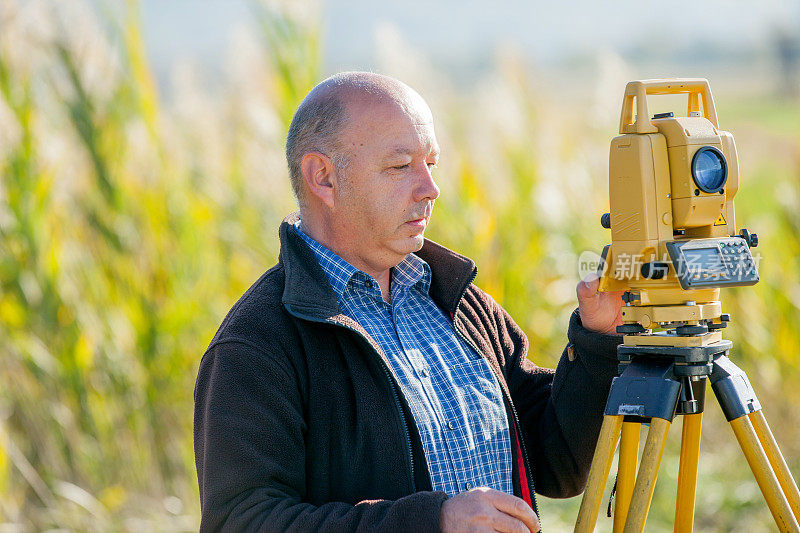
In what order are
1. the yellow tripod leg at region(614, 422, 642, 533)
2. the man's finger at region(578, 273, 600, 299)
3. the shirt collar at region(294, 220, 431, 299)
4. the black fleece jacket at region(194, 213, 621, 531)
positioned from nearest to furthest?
the black fleece jacket at region(194, 213, 621, 531), the yellow tripod leg at region(614, 422, 642, 533), the man's finger at region(578, 273, 600, 299), the shirt collar at region(294, 220, 431, 299)

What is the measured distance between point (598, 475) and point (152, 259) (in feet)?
8.87

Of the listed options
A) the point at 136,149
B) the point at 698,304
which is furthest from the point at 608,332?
the point at 136,149

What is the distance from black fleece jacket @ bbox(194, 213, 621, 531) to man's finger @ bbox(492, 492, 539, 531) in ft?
0.37

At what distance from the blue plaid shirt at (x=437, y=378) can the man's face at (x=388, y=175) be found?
11 cm

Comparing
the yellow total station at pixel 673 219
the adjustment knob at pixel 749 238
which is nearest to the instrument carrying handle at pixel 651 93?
the yellow total station at pixel 673 219

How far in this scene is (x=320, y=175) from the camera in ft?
6.40

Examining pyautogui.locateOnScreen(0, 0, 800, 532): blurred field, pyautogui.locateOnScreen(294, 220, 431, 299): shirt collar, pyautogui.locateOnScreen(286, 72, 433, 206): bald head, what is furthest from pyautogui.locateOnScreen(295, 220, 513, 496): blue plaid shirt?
pyautogui.locateOnScreen(0, 0, 800, 532): blurred field

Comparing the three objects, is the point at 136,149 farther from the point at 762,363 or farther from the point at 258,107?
the point at 762,363

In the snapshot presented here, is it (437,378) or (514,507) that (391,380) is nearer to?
(437,378)

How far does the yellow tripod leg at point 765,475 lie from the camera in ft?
5.49

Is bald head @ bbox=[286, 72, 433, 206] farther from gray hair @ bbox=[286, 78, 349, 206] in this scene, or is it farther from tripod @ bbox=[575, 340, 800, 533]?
tripod @ bbox=[575, 340, 800, 533]

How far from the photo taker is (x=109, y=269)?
156 inches

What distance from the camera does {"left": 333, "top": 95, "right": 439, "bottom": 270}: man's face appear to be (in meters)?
1.88

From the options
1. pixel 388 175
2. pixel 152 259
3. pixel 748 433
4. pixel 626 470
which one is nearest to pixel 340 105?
pixel 388 175
